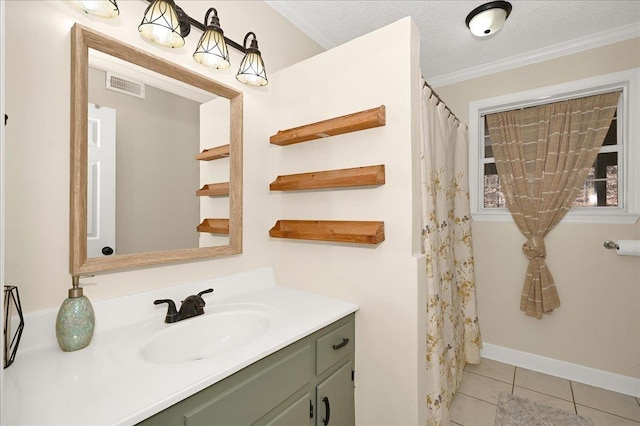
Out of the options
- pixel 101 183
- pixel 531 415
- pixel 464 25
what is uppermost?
pixel 464 25

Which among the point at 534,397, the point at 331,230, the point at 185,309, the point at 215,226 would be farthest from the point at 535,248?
the point at 185,309

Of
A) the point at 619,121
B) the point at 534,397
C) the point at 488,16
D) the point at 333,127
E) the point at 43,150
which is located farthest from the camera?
the point at 619,121

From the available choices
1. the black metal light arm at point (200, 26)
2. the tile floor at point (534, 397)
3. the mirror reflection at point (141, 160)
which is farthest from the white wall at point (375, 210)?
the tile floor at point (534, 397)

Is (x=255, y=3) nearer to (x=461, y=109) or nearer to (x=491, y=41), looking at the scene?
(x=491, y=41)

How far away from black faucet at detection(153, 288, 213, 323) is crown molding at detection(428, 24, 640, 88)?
273 centimetres

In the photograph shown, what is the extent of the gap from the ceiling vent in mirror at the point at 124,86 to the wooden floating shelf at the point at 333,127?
2.24 feet

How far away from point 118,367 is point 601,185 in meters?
3.06

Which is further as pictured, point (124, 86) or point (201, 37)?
point (201, 37)

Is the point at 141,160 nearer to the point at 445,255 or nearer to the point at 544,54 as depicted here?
the point at 445,255

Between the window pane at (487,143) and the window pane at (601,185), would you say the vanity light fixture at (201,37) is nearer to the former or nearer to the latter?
the window pane at (487,143)

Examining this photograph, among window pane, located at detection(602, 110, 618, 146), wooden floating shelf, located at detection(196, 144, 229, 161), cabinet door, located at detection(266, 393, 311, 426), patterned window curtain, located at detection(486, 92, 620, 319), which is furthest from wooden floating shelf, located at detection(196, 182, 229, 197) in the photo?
window pane, located at detection(602, 110, 618, 146)

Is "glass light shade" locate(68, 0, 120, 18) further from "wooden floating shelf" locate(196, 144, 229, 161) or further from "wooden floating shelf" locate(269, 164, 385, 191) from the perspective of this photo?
"wooden floating shelf" locate(269, 164, 385, 191)

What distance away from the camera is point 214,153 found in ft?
4.88

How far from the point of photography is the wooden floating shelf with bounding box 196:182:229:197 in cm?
143
